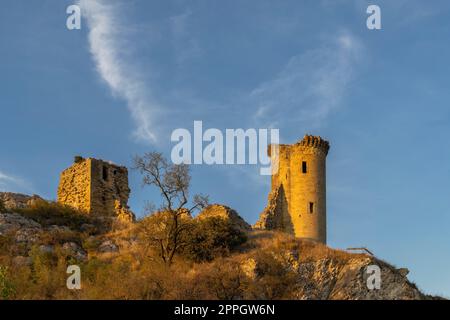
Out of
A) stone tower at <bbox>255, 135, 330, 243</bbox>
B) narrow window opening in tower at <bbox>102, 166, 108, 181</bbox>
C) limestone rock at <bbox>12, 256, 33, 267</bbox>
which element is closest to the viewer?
limestone rock at <bbox>12, 256, 33, 267</bbox>

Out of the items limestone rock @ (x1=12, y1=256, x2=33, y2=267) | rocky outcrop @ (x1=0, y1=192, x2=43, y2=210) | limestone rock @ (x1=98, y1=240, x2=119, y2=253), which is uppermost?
rocky outcrop @ (x1=0, y1=192, x2=43, y2=210)

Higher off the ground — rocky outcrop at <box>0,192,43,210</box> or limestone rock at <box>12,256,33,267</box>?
rocky outcrop at <box>0,192,43,210</box>

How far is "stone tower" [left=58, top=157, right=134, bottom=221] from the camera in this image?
39.6m

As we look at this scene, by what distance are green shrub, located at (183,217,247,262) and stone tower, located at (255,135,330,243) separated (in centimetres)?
1227

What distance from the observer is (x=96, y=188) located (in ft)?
131

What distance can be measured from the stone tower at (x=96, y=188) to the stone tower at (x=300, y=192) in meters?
10.5

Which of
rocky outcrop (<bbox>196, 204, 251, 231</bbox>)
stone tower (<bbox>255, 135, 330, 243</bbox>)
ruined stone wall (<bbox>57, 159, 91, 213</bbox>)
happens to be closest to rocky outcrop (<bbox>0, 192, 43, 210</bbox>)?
ruined stone wall (<bbox>57, 159, 91, 213</bbox>)

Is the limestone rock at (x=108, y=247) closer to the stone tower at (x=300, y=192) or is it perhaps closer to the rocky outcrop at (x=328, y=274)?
the rocky outcrop at (x=328, y=274)

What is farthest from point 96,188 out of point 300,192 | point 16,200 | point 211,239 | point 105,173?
point 300,192

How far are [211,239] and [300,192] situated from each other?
687 inches

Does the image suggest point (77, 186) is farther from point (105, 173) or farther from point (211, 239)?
point (211, 239)

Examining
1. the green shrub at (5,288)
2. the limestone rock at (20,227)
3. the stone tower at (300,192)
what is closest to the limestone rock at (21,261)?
the limestone rock at (20,227)

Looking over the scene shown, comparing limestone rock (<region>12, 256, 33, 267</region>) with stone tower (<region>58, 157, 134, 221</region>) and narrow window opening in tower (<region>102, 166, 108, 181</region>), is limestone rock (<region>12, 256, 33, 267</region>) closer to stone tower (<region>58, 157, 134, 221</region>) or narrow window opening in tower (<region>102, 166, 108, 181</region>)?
stone tower (<region>58, 157, 134, 221</region>)
